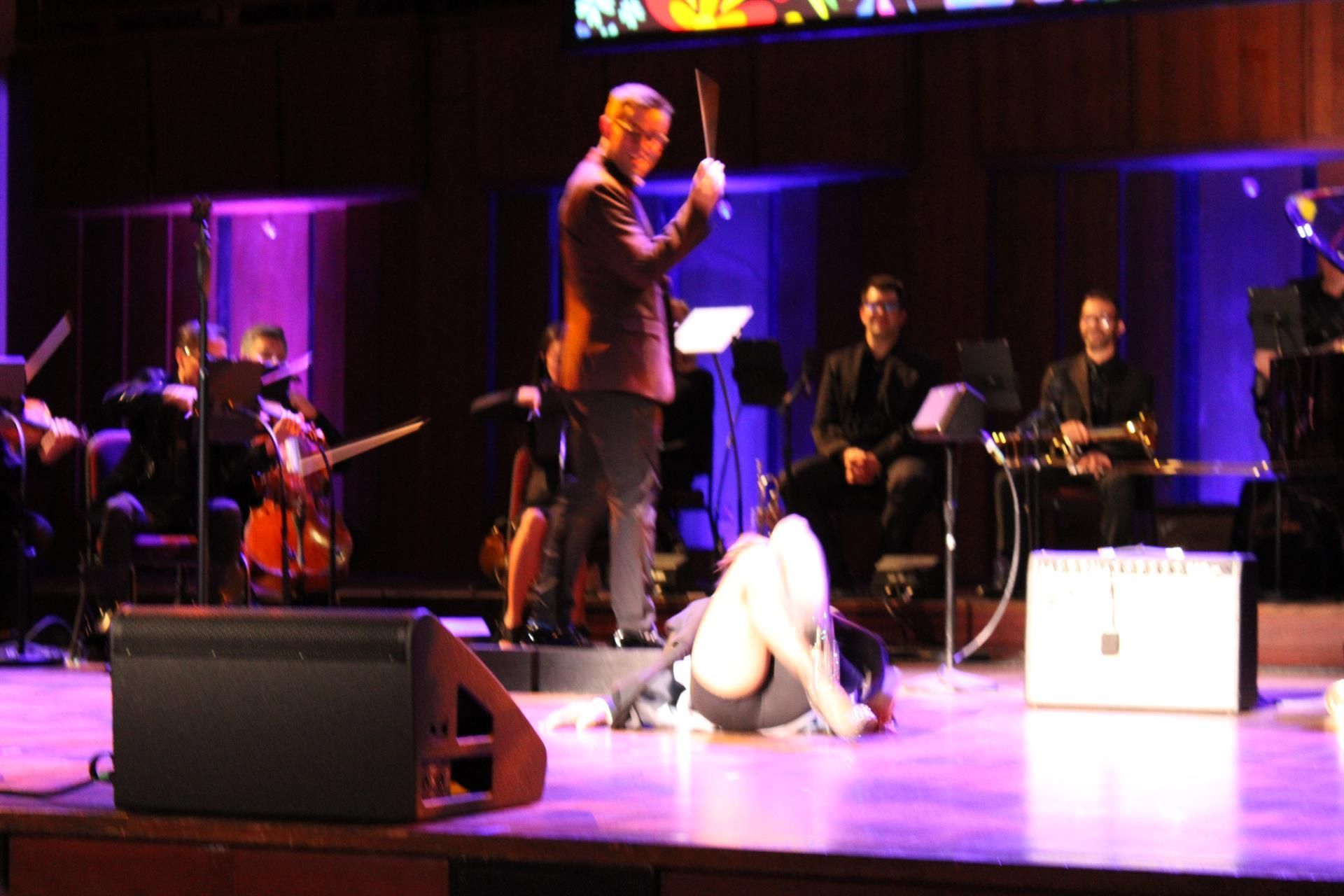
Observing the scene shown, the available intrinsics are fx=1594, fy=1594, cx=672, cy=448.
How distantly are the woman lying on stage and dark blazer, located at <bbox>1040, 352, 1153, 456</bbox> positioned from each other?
291 centimetres

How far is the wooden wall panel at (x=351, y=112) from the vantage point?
8.31 meters

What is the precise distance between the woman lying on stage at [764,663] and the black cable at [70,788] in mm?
1245

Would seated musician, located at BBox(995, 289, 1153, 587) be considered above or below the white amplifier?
above

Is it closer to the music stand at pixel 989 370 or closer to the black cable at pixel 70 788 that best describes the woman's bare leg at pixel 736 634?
the black cable at pixel 70 788

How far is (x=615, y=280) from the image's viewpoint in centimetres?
472

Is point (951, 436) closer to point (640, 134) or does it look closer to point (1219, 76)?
point (640, 134)

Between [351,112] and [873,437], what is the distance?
353cm

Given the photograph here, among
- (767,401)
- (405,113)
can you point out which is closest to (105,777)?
(767,401)

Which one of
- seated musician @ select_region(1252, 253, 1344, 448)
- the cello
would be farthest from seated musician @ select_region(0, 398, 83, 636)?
seated musician @ select_region(1252, 253, 1344, 448)

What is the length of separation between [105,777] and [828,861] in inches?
57.0

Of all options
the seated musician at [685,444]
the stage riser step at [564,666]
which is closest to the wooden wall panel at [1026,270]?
the seated musician at [685,444]

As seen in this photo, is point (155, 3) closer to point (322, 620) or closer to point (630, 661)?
point (630, 661)

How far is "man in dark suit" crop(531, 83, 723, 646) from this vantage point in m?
4.65

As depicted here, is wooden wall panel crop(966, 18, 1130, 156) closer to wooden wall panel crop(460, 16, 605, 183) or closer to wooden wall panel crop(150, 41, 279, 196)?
wooden wall panel crop(460, 16, 605, 183)
